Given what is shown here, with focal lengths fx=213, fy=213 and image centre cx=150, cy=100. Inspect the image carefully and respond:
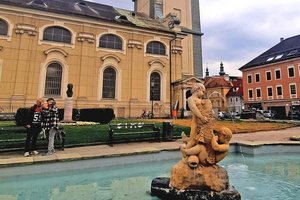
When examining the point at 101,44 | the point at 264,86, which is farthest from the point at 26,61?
the point at 264,86

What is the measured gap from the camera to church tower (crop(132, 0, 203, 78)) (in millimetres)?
40938

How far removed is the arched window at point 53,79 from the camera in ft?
86.7

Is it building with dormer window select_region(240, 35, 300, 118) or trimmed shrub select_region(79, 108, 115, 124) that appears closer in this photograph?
trimmed shrub select_region(79, 108, 115, 124)

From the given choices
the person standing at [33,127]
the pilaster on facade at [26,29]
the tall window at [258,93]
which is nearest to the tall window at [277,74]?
the tall window at [258,93]

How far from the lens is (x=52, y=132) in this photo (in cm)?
734

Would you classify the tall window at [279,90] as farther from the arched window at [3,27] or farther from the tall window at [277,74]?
the arched window at [3,27]

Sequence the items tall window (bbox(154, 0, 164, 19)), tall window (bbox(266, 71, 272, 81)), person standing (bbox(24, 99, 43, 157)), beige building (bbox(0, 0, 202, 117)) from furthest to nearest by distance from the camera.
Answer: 1. tall window (bbox(266, 71, 272, 81))
2. tall window (bbox(154, 0, 164, 19))
3. beige building (bbox(0, 0, 202, 117))
4. person standing (bbox(24, 99, 43, 157))

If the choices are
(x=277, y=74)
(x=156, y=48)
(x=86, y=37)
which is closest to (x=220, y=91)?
(x=277, y=74)

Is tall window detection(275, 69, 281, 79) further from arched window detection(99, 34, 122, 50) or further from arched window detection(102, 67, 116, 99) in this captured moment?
arched window detection(102, 67, 116, 99)

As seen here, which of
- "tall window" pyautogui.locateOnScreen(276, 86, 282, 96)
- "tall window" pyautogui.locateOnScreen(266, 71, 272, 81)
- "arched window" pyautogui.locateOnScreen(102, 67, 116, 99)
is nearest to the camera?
"arched window" pyautogui.locateOnScreen(102, 67, 116, 99)

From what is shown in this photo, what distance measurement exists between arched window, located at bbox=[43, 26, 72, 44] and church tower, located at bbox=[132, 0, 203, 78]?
19.3 meters

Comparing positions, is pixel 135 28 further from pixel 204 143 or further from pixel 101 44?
pixel 204 143

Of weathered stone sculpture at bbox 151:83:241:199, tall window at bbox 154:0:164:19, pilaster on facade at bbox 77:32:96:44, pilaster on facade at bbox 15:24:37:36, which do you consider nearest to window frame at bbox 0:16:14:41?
pilaster on facade at bbox 15:24:37:36

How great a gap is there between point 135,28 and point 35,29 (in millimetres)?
12972
